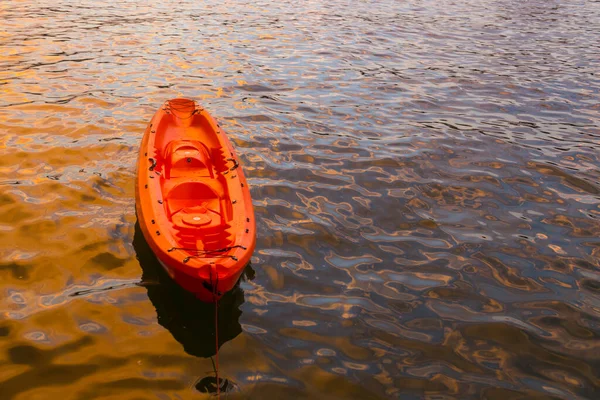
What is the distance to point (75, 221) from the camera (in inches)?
318

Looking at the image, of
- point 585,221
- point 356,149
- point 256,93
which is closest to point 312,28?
point 256,93

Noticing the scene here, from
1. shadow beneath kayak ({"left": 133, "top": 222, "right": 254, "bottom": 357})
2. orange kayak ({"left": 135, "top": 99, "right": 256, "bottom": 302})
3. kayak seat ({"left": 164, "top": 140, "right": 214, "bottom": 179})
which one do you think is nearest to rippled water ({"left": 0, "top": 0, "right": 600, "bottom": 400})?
shadow beneath kayak ({"left": 133, "top": 222, "right": 254, "bottom": 357})

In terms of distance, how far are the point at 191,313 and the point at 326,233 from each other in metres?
2.66

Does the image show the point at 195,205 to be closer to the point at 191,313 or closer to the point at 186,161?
the point at 186,161

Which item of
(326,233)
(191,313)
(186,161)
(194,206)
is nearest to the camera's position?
(191,313)

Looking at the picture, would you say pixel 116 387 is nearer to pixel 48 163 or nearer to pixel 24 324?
pixel 24 324

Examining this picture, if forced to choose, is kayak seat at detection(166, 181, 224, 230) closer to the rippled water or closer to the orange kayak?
the orange kayak

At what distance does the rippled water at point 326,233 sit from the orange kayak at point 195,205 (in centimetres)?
72

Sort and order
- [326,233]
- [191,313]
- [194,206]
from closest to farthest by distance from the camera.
Answer: [191,313] < [194,206] < [326,233]

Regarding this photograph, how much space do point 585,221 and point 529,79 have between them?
361 inches

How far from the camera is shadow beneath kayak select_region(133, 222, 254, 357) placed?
592 cm

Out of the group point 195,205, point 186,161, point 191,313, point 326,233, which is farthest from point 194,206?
point 326,233

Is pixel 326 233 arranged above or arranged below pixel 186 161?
below

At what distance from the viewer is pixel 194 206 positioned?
7.23 meters
